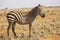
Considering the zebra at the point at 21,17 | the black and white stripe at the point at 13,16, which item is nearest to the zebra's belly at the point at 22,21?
the zebra at the point at 21,17

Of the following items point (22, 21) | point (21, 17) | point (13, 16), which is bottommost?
point (22, 21)

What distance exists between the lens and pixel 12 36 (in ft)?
37.7

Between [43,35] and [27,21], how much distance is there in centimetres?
142

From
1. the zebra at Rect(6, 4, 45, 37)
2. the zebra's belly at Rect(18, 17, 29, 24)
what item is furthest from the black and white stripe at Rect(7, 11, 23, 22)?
the zebra's belly at Rect(18, 17, 29, 24)

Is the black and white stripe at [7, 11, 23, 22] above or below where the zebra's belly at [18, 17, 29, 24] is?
above

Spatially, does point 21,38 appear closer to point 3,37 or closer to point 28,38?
point 28,38

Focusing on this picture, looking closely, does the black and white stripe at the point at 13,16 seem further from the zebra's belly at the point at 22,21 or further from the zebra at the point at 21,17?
the zebra's belly at the point at 22,21

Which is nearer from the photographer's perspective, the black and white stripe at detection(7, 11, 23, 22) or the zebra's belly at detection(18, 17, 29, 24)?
the black and white stripe at detection(7, 11, 23, 22)

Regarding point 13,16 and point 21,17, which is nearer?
point 13,16

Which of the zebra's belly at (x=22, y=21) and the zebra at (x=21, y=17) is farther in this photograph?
the zebra's belly at (x=22, y=21)

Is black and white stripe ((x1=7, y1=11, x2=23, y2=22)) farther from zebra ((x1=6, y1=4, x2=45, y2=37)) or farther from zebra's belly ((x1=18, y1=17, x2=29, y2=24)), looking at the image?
zebra's belly ((x1=18, y1=17, x2=29, y2=24))

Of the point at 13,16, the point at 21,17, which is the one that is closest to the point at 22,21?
the point at 21,17

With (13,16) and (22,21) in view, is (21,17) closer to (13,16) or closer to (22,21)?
(22,21)

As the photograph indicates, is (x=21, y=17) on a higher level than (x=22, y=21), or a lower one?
higher
